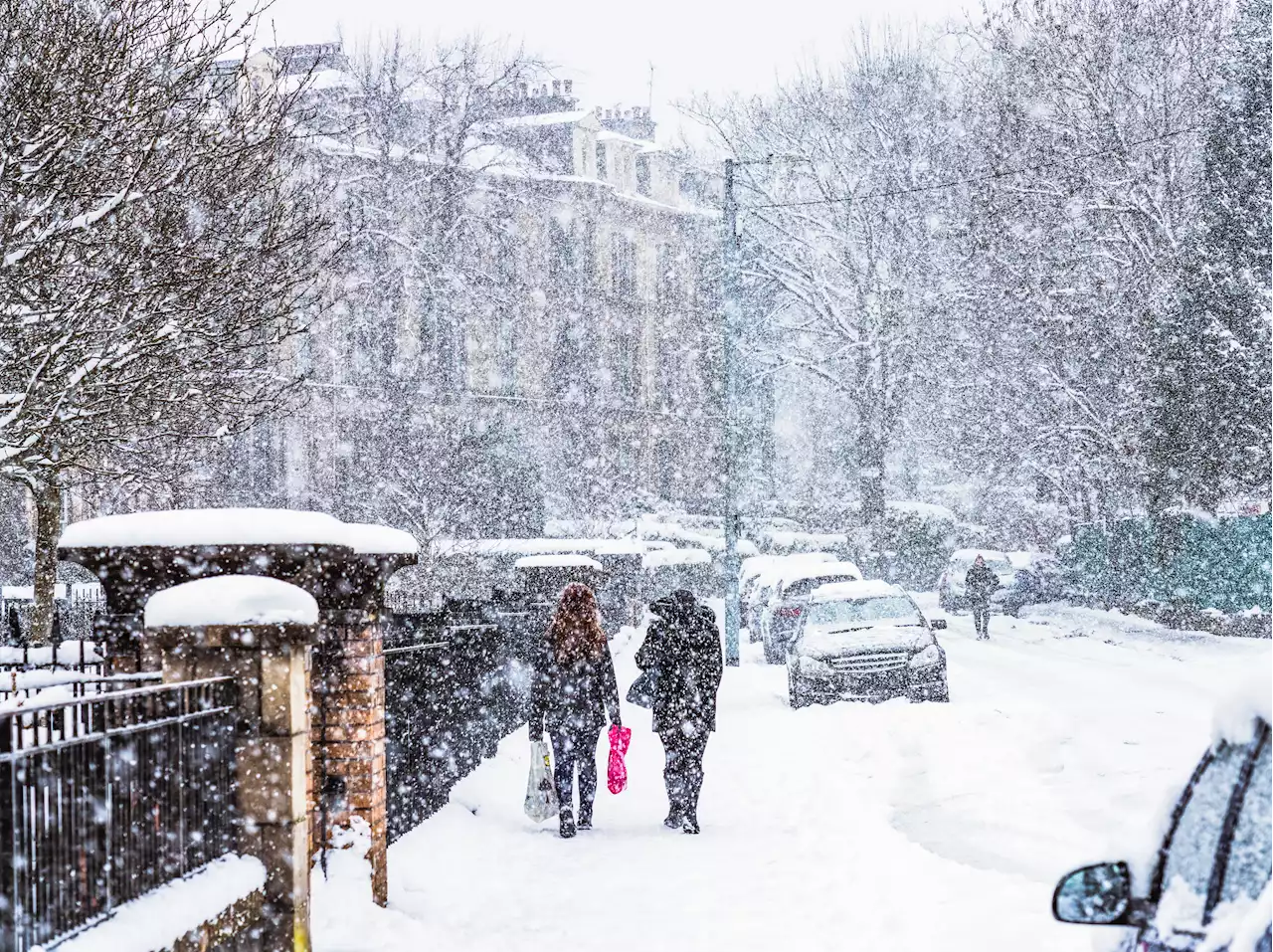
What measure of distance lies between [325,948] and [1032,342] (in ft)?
105

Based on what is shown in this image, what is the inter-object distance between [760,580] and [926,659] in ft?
51.9

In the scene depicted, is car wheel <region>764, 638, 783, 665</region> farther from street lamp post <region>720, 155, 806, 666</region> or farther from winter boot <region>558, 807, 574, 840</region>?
winter boot <region>558, 807, 574, 840</region>

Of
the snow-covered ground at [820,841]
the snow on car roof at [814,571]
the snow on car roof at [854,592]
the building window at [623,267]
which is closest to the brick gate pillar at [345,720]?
the snow-covered ground at [820,841]

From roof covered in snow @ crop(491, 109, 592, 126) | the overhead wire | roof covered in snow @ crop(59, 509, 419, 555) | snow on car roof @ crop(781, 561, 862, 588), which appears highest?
roof covered in snow @ crop(491, 109, 592, 126)

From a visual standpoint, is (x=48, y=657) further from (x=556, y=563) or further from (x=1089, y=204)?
(x=1089, y=204)

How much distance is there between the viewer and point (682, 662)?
1095 cm

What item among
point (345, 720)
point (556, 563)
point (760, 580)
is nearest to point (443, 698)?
point (345, 720)

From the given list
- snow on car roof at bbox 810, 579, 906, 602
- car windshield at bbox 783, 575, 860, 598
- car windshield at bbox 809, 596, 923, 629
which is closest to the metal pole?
car windshield at bbox 783, 575, 860, 598

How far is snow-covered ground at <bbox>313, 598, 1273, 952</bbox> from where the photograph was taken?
24.7ft

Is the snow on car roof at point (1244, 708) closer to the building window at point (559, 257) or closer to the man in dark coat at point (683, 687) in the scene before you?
the man in dark coat at point (683, 687)

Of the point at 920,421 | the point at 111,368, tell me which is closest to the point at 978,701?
the point at 111,368

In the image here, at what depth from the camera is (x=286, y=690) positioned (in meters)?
6.57

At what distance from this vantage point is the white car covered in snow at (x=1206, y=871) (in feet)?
10.0

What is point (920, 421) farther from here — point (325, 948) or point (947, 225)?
point (325, 948)
